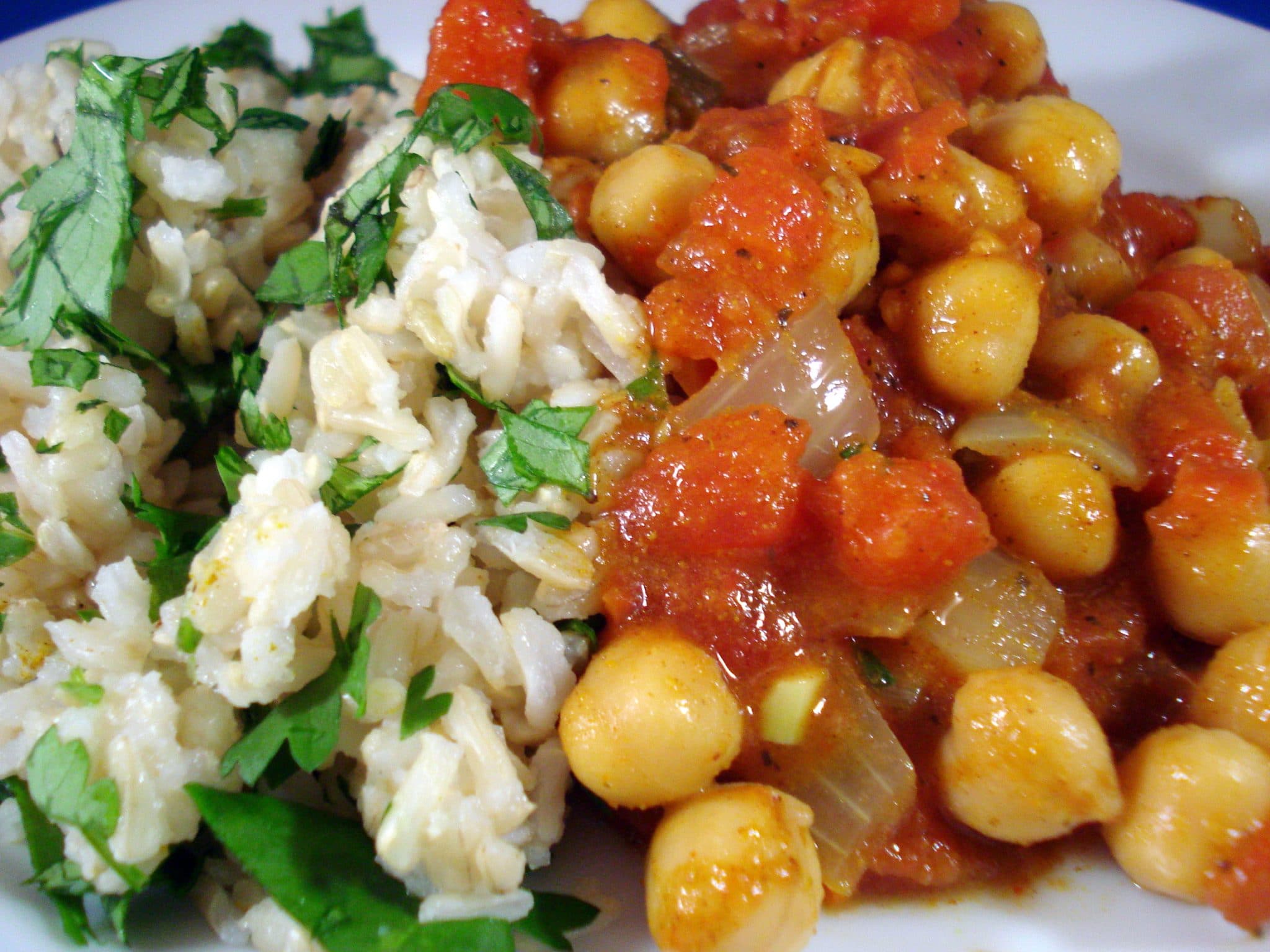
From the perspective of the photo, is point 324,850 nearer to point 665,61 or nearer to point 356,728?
point 356,728

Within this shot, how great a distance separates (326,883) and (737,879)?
76 centimetres

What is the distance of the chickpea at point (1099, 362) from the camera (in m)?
2.50

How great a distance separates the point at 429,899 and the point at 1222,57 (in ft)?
12.9

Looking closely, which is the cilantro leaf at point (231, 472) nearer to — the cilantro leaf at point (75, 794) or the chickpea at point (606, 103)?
the cilantro leaf at point (75, 794)

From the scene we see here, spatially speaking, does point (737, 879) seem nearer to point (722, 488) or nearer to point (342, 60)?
point (722, 488)

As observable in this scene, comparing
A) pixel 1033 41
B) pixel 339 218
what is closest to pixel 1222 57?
pixel 1033 41

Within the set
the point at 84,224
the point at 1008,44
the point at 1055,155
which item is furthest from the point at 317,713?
the point at 1008,44

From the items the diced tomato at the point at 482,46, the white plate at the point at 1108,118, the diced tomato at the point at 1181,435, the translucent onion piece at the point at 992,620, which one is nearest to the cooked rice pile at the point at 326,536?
the white plate at the point at 1108,118

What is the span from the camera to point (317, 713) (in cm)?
198

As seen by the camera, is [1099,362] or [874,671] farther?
[1099,362]

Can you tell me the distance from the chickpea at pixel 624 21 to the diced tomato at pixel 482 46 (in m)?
0.49

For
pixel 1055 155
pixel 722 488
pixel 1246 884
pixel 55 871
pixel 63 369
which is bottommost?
pixel 1246 884

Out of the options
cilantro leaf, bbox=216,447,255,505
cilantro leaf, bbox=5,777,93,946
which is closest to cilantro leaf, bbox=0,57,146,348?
cilantro leaf, bbox=216,447,255,505

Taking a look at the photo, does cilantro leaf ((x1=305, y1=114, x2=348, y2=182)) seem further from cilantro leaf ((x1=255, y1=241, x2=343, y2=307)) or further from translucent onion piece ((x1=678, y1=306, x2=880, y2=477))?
translucent onion piece ((x1=678, y1=306, x2=880, y2=477))
